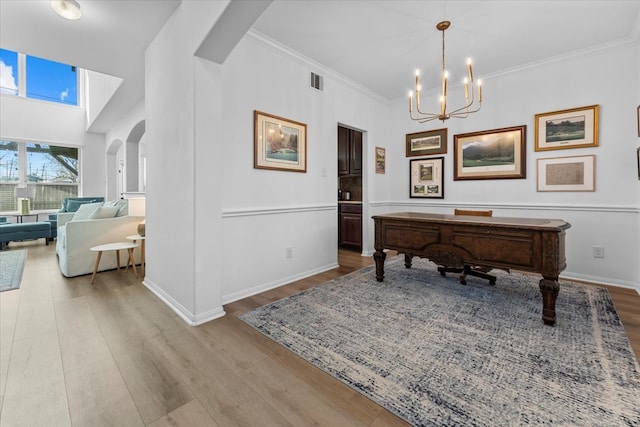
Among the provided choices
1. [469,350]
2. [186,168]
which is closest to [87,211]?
[186,168]

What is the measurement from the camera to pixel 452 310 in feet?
8.19

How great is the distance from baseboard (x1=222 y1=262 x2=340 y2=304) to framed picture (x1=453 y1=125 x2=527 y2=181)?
2511 millimetres

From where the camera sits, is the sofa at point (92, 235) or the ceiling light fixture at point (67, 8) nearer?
the ceiling light fixture at point (67, 8)

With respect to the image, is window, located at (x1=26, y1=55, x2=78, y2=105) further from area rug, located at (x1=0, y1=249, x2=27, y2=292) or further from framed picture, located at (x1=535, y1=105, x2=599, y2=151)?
framed picture, located at (x1=535, y1=105, x2=599, y2=151)

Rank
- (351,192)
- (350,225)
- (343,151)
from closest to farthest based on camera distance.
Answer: (350,225), (343,151), (351,192)

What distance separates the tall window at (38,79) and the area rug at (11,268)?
3903mm

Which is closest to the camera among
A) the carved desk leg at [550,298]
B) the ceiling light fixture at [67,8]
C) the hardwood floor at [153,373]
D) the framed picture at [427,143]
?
the hardwood floor at [153,373]

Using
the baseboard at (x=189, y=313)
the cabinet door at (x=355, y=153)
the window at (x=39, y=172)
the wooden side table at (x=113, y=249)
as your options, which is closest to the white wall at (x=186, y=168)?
the baseboard at (x=189, y=313)

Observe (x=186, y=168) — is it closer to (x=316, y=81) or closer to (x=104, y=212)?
(x=316, y=81)

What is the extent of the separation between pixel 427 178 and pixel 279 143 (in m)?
2.71

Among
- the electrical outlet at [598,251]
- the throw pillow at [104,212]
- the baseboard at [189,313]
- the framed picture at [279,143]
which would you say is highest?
the framed picture at [279,143]

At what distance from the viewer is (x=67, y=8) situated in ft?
7.63

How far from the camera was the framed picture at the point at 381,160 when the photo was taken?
Result: 484 centimetres

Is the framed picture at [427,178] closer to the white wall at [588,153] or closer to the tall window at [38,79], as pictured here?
the white wall at [588,153]
